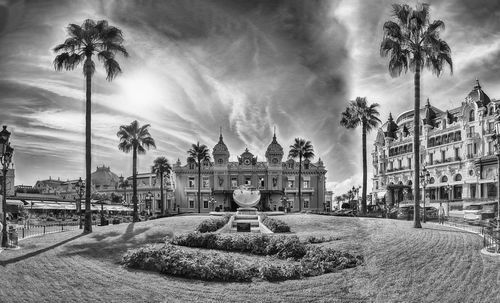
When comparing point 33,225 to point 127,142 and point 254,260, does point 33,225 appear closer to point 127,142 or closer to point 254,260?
point 127,142

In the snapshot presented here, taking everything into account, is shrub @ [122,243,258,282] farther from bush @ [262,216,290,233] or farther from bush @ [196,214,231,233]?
bush @ [262,216,290,233]

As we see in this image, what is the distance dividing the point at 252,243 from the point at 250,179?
57.1 metres

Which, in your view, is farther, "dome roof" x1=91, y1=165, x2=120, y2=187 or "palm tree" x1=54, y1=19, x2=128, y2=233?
"dome roof" x1=91, y1=165, x2=120, y2=187

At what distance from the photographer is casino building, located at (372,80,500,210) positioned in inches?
2440

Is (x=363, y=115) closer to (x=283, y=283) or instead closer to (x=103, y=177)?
(x=283, y=283)

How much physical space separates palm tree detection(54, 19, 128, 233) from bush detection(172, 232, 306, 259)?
9.87 m

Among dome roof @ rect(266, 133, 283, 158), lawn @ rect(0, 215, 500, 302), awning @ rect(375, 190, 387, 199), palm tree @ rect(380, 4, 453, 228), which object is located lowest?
awning @ rect(375, 190, 387, 199)

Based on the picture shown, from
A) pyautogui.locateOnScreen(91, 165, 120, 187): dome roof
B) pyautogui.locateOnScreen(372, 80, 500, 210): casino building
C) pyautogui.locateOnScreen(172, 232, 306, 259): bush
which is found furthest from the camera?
pyautogui.locateOnScreen(91, 165, 120, 187): dome roof

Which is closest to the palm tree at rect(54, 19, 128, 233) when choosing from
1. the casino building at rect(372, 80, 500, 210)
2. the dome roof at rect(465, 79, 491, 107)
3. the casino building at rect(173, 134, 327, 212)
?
the casino building at rect(372, 80, 500, 210)

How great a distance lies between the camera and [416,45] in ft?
97.6

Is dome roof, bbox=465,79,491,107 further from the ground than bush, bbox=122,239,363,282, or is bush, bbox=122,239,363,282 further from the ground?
dome roof, bbox=465,79,491,107

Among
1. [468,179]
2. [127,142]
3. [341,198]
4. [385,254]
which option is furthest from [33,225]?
[341,198]

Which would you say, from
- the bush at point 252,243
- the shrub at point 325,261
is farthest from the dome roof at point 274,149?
the shrub at point 325,261

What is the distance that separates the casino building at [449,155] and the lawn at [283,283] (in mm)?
39296
